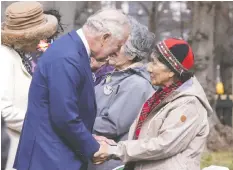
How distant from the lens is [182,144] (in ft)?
13.7

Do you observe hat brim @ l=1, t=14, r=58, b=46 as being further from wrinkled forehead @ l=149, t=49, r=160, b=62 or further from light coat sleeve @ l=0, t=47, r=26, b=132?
wrinkled forehead @ l=149, t=49, r=160, b=62

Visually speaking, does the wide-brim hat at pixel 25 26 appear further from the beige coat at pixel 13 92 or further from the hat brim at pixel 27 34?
the beige coat at pixel 13 92

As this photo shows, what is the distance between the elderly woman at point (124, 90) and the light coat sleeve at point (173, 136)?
1.74 feet

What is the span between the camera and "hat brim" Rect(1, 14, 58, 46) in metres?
4.96

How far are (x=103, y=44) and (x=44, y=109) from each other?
521mm

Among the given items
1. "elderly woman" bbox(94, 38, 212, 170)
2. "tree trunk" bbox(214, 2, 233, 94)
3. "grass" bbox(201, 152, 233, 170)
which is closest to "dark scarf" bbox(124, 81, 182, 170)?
"elderly woman" bbox(94, 38, 212, 170)

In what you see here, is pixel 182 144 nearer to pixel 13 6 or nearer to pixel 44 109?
pixel 44 109

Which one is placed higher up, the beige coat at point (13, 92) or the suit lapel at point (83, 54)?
the suit lapel at point (83, 54)

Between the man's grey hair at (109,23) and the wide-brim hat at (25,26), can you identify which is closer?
the man's grey hair at (109,23)

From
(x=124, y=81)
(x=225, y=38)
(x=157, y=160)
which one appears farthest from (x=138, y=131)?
(x=225, y=38)

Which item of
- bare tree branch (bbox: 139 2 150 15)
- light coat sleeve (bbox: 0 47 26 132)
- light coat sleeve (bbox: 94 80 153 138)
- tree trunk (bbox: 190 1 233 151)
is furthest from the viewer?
bare tree branch (bbox: 139 2 150 15)

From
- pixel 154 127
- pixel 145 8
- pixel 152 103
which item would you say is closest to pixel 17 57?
pixel 152 103

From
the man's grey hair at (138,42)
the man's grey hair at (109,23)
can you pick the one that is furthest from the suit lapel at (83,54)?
the man's grey hair at (138,42)

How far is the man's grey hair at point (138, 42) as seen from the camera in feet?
16.2
